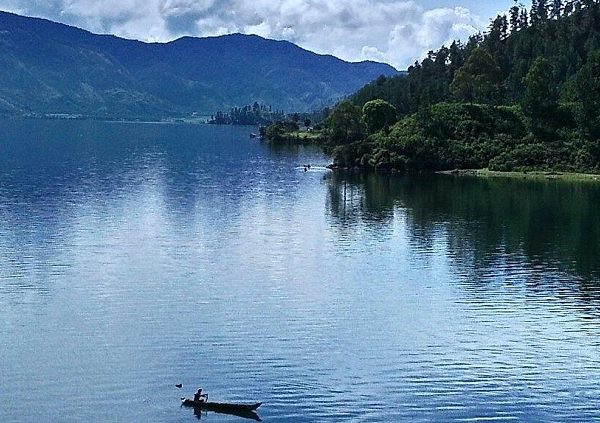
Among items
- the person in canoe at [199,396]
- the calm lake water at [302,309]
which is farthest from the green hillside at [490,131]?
the person in canoe at [199,396]

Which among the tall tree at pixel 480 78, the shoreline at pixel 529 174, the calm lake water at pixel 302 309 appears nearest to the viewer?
the calm lake water at pixel 302 309

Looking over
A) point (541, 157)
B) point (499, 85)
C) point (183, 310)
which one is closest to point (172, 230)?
point (183, 310)

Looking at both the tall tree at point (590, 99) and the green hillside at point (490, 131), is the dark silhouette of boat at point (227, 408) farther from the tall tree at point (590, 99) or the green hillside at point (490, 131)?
the tall tree at point (590, 99)

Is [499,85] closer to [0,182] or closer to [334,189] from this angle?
[334,189]

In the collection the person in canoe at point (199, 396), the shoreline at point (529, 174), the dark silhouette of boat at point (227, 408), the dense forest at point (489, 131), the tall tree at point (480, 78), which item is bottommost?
the dark silhouette of boat at point (227, 408)

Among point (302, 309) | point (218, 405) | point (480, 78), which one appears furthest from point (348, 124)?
point (218, 405)

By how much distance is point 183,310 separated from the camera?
59938 mm

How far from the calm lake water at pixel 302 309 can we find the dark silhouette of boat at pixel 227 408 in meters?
0.41

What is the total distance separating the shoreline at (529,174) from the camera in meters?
144

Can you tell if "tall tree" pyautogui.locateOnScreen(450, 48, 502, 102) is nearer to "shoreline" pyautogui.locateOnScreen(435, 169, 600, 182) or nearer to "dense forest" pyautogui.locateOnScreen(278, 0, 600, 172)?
"dense forest" pyautogui.locateOnScreen(278, 0, 600, 172)

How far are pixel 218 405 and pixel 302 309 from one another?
19197 millimetres

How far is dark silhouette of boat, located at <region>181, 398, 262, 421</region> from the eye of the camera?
41406 millimetres

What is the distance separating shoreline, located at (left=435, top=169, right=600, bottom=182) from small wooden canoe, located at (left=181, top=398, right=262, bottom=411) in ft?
362

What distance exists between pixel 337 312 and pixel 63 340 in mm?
17869
